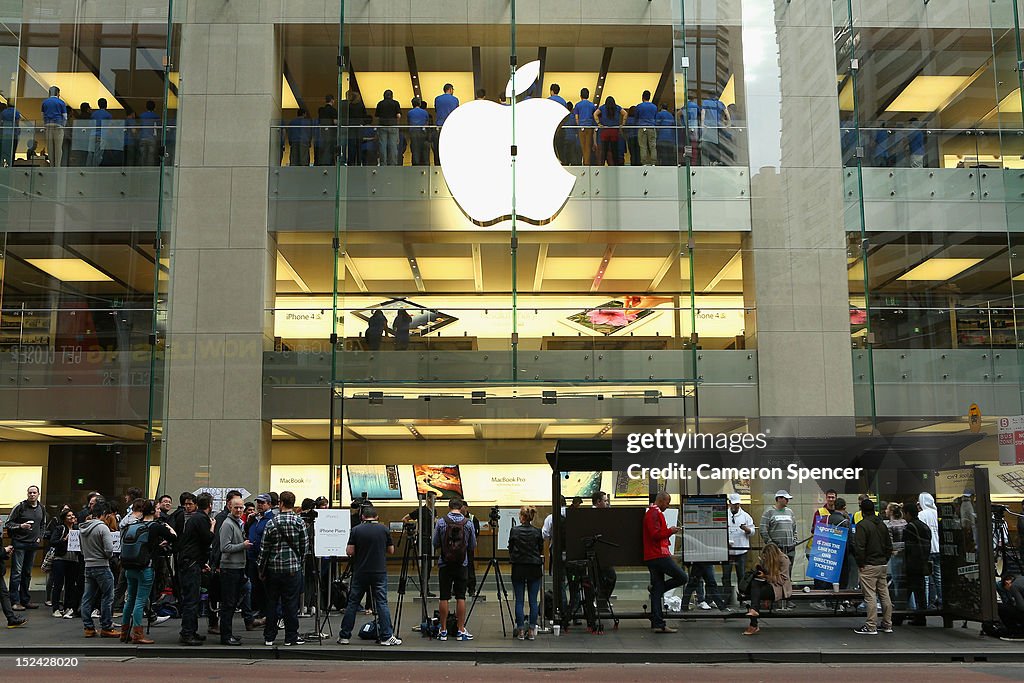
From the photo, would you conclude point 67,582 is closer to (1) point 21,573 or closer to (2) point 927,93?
(1) point 21,573

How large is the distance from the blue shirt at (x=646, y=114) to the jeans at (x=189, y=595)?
42.2 feet

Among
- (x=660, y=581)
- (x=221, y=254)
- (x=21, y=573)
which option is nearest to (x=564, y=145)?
(x=221, y=254)

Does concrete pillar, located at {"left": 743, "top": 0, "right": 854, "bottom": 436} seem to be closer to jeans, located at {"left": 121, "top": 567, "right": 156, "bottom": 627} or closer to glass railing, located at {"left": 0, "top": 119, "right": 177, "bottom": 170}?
glass railing, located at {"left": 0, "top": 119, "right": 177, "bottom": 170}

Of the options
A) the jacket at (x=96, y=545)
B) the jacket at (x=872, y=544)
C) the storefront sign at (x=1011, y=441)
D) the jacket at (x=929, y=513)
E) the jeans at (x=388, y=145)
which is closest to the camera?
the jacket at (x=96, y=545)

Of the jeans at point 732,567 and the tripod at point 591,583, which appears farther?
the jeans at point 732,567

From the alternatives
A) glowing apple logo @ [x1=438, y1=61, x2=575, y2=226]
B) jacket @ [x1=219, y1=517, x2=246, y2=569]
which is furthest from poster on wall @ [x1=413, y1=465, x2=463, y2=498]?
jacket @ [x1=219, y1=517, x2=246, y2=569]

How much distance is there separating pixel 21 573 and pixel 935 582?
13.1 metres

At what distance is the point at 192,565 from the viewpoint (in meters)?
11.7

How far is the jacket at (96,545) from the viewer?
12.2m

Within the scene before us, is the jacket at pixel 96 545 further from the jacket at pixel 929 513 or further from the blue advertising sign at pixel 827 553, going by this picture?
the jacket at pixel 929 513

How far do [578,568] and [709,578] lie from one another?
187cm

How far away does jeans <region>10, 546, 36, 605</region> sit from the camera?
47.1ft

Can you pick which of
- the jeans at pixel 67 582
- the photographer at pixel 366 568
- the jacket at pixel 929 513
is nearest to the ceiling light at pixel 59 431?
the jeans at pixel 67 582

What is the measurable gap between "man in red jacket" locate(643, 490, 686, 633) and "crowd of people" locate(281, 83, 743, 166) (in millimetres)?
8857
